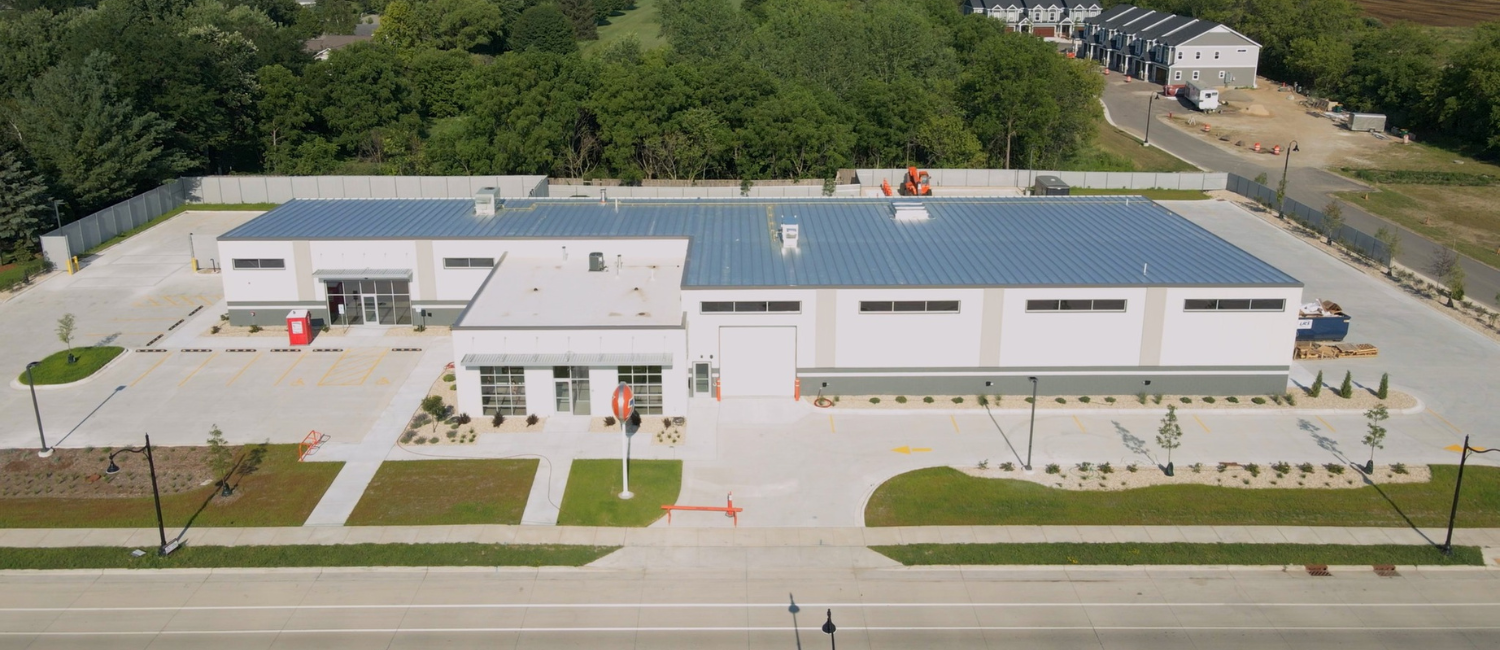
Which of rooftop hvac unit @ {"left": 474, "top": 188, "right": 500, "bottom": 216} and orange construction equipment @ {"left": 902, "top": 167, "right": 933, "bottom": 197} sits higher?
rooftop hvac unit @ {"left": 474, "top": 188, "right": 500, "bottom": 216}

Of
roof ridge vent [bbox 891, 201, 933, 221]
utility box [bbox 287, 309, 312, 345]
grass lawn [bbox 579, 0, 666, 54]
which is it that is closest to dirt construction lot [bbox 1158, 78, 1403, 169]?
roof ridge vent [bbox 891, 201, 933, 221]

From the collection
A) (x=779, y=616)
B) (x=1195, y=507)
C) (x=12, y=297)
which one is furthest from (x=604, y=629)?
(x=12, y=297)

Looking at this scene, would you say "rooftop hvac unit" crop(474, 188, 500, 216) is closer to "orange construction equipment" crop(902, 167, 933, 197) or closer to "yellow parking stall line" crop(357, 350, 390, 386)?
"yellow parking stall line" crop(357, 350, 390, 386)

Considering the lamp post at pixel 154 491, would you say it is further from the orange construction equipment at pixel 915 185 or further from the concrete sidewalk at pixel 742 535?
the orange construction equipment at pixel 915 185

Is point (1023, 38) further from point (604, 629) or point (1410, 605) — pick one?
point (604, 629)

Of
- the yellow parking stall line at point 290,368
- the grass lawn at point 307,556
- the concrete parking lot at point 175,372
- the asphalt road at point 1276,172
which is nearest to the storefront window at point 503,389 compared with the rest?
the concrete parking lot at point 175,372

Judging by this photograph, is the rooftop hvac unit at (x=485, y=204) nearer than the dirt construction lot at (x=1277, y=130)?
Yes
